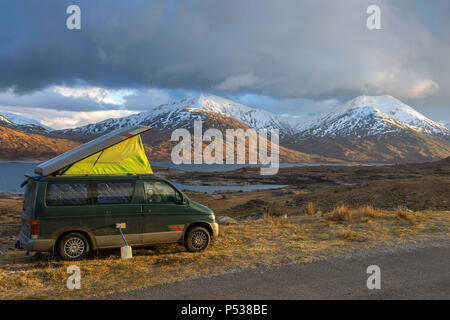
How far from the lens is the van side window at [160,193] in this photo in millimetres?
9172

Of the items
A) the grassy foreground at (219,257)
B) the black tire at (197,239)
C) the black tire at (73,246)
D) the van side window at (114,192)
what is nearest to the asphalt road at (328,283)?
the grassy foreground at (219,257)

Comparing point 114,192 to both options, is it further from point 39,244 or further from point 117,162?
point 39,244

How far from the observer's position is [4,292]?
6648mm

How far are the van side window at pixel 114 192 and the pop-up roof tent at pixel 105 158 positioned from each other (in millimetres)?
590

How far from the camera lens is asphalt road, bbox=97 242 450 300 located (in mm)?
6242

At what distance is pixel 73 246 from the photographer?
27.6 ft

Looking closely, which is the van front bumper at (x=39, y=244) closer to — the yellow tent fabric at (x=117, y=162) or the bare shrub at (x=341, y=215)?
the yellow tent fabric at (x=117, y=162)

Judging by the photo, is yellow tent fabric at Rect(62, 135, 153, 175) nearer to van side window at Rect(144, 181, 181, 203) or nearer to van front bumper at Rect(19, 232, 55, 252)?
van side window at Rect(144, 181, 181, 203)

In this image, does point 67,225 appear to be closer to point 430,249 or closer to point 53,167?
point 53,167

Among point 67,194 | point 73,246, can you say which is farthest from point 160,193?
point 73,246

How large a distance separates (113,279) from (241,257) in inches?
131

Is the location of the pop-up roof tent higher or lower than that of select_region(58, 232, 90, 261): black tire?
higher

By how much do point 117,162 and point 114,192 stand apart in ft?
3.19

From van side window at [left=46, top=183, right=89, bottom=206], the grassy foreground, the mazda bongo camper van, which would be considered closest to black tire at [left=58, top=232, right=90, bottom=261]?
the mazda bongo camper van
